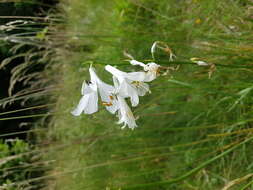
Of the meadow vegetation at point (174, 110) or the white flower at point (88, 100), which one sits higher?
the white flower at point (88, 100)

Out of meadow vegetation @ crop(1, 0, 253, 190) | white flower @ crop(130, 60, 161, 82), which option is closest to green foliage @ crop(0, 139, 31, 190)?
meadow vegetation @ crop(1, 0, 253, 190)

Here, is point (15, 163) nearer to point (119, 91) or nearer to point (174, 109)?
point (174, 109)

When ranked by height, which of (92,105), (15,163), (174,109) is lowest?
(15,163)

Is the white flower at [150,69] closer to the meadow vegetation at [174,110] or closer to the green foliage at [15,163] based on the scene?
the meadow vegetation at [174,110]

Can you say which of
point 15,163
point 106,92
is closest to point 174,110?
point 106,92

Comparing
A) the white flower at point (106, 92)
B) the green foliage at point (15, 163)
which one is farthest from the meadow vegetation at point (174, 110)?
the white flower at point (106, 92)

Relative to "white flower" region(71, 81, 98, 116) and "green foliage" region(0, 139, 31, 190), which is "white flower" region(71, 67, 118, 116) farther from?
"green foliage" region(0, 139, 31, 190)

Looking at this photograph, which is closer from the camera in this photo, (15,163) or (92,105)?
(92,105)

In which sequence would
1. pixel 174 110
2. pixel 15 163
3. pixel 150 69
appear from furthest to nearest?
pixel 15 163 → pixel 174 110 → pixel 150 69

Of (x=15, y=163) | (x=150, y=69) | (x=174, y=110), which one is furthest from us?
(x=15, y=163)
